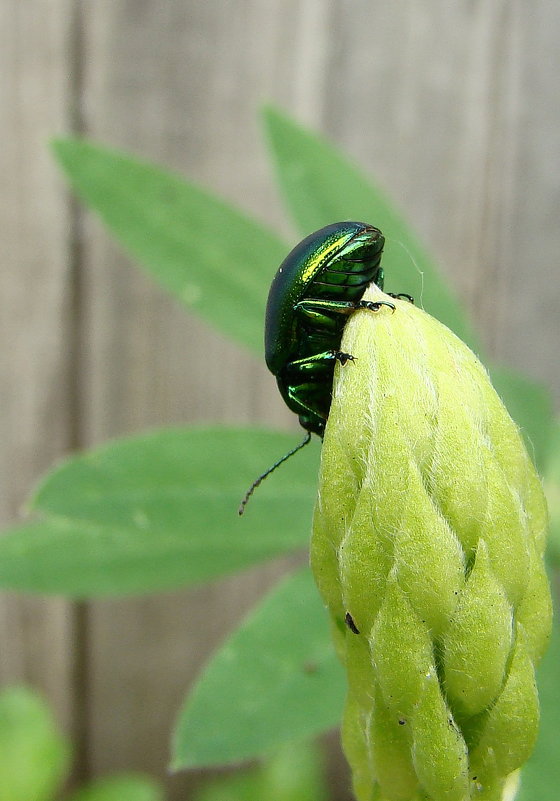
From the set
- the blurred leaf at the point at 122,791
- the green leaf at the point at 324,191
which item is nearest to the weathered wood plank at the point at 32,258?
the blurred leaf at the point at 122,791

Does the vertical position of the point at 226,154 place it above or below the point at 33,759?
above

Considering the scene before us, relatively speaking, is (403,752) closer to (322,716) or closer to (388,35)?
(322,716)

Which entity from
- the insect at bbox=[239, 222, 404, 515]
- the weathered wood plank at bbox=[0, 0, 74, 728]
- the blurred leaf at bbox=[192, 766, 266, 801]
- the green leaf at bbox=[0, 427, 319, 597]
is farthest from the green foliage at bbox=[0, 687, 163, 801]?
the insect at bbox=[239, 222, 404, 515]

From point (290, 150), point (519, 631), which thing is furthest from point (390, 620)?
point (290, 150)

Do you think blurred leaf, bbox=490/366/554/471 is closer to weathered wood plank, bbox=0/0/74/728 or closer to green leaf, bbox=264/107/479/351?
green leaf, bbox=264/107/479/351

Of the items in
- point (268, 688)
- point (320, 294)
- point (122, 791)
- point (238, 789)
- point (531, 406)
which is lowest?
point (238, 789)

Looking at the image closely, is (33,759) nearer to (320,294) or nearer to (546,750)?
(546,750)

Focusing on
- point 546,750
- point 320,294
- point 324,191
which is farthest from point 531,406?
point 320,294
